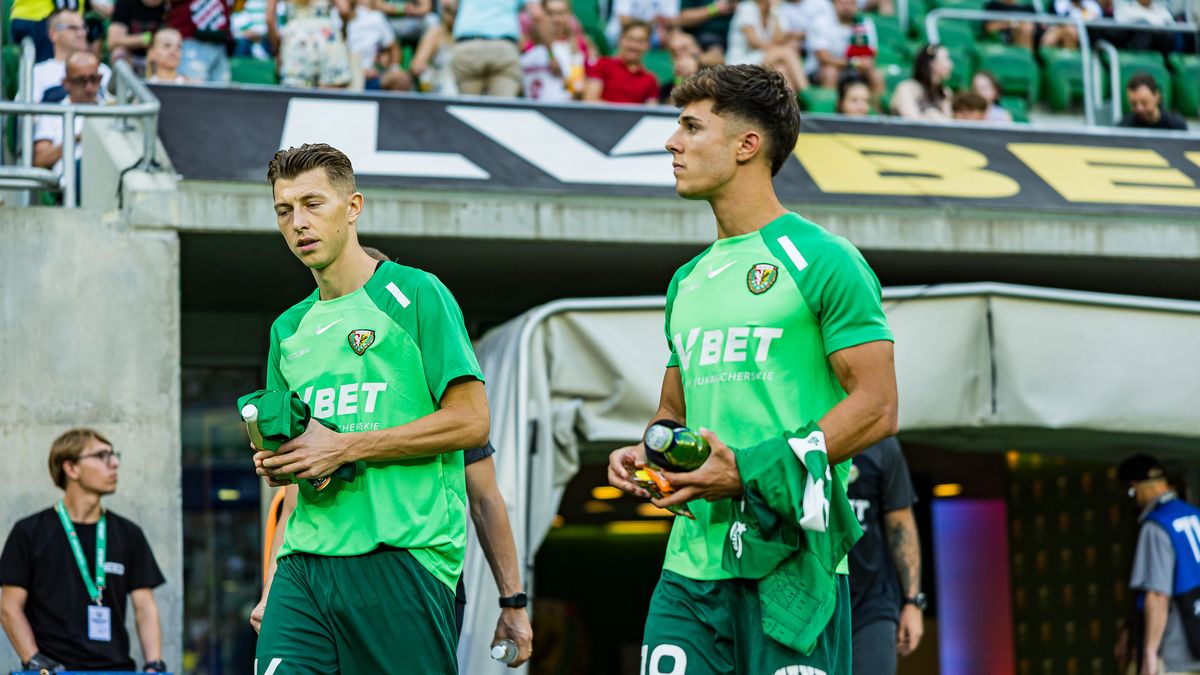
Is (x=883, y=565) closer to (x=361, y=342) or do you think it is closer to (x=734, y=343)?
(x=361, y=342)

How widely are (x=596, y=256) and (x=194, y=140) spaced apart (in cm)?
247

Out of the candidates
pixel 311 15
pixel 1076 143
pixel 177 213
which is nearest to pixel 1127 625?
pixel 1076 143

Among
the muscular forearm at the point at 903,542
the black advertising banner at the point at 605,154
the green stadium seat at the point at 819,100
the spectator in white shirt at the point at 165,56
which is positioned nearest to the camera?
the muscular forearm at the point at 903,542

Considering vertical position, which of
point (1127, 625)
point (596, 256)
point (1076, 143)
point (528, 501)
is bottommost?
point (1127, 625)

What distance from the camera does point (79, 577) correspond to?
7863mm

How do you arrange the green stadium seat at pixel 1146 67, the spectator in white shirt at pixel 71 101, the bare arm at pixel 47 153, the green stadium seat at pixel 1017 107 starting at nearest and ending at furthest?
the spectator in white shirt at pixel 71 101, the bare arm at pixel 47 153, the green stadium seat at pixel 1017 107, the green stadium seat at pixel 1146 67

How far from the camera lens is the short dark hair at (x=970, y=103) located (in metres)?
13.1

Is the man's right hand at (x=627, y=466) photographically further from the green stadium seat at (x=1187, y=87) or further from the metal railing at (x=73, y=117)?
the green stadium seat at (x=1187, y=87)

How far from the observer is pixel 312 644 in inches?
177

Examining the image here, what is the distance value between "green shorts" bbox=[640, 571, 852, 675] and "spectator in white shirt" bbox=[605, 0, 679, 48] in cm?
1085

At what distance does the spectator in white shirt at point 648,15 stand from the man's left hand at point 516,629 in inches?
388

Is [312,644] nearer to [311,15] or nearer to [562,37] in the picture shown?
[311,15]

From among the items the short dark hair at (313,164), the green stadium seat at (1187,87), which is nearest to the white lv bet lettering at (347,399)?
the short dark hair at (313,164)

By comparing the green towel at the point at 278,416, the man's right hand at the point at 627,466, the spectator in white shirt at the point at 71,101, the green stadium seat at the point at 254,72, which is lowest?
the man's right hand at the point at 627,466
